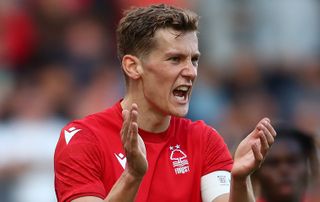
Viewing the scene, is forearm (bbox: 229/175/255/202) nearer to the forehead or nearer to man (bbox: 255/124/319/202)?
the forehead

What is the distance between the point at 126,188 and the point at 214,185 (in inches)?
29.9

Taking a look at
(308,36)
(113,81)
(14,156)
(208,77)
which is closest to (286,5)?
(308,36)

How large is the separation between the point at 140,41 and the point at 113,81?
4509 mm

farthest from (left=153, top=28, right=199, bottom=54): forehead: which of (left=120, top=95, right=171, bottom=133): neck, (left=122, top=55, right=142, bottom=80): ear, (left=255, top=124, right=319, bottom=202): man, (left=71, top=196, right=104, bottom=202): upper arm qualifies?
(left=255, top=124, right=319, bottom=202): man

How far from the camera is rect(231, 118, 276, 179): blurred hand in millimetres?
5465

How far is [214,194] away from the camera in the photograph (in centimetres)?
591

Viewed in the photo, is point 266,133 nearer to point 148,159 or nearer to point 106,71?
point 148,159

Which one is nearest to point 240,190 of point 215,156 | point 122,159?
point 215,156

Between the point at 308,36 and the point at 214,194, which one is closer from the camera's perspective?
the point at 214,194

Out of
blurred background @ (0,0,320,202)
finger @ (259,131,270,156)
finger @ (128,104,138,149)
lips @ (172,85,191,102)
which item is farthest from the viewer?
blurred background @ (0,0,320,202)

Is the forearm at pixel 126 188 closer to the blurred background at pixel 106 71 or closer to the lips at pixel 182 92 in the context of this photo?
the lips at pixel 182 92

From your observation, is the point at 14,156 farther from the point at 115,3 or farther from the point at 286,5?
the point at 286,5

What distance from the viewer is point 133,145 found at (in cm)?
527

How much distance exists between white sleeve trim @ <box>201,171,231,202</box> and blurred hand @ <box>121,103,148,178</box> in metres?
0.69
